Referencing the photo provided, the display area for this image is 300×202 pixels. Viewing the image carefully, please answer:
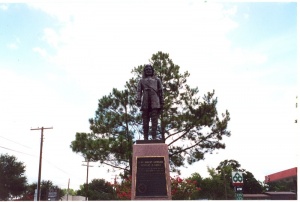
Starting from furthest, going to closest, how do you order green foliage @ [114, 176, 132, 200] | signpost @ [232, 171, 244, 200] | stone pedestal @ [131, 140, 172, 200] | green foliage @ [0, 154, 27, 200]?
green foliage @ [0, 154, 27, 200] → green foliage @ [114, 176, 132, 200] → signpost @ [232, 171, 244, 200] → stone pedestal @ [131, 140, 172, 200]

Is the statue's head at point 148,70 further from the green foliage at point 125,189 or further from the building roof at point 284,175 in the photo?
the building roof at point 284,175

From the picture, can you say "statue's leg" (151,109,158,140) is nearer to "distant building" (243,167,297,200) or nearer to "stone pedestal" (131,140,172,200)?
"stone pedestal" (131,140,172,200)

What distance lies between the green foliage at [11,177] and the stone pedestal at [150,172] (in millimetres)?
29833

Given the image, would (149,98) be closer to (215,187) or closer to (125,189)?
(125,189)

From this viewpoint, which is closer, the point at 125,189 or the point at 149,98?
the point at 149,98

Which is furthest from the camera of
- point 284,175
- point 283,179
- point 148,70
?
point 283,179

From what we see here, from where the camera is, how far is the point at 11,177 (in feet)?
116

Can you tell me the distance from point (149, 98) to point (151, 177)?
2179 millimetres

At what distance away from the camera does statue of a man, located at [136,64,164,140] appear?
29.9 feet

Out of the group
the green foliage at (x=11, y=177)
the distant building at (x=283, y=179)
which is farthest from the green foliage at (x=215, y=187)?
the green foliage at (x=11, y=177)

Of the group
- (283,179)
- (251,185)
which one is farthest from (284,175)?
(251,185)

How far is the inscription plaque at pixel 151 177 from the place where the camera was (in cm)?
784

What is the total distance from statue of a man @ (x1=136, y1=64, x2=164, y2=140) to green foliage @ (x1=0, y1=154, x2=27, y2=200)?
29193mm

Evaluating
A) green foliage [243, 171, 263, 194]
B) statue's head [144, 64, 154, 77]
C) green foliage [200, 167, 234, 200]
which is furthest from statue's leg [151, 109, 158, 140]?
green foliage [243, 171, 263, 194]
